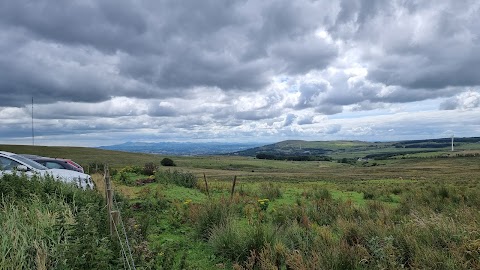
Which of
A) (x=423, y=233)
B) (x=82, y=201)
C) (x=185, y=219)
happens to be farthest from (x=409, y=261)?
(x=82, y=201)

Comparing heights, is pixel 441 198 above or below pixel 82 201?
Result: below

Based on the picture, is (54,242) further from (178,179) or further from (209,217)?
(178,179)

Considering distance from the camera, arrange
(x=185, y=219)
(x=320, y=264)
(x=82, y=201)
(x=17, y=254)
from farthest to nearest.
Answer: (x=185, y=219) → (x=82, y=201) → (x=320, y=264) → (x=17, y=254)

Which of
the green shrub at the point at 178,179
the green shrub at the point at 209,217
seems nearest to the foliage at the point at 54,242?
→ the green shrub at the point at 209,217

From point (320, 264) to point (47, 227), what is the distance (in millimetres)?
4708

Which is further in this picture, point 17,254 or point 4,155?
point 4,155

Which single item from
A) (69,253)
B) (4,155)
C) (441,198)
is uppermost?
(4,155)

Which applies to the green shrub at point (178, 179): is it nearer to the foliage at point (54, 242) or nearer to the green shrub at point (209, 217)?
the green shrub at point (209, 217)

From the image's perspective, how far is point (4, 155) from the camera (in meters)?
13.9

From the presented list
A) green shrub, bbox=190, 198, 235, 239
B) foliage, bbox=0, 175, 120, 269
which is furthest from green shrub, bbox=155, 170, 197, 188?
foliage, bbox=0, 175, 120, 269

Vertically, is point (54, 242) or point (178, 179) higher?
Answer: point (54, 242)

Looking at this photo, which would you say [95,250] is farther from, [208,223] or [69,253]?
[208,223]

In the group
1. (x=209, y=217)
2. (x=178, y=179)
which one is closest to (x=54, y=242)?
(x=209, y=217)

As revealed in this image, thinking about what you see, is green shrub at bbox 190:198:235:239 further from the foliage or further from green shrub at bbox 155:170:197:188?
green shrub at bbox 155:170:197:188
